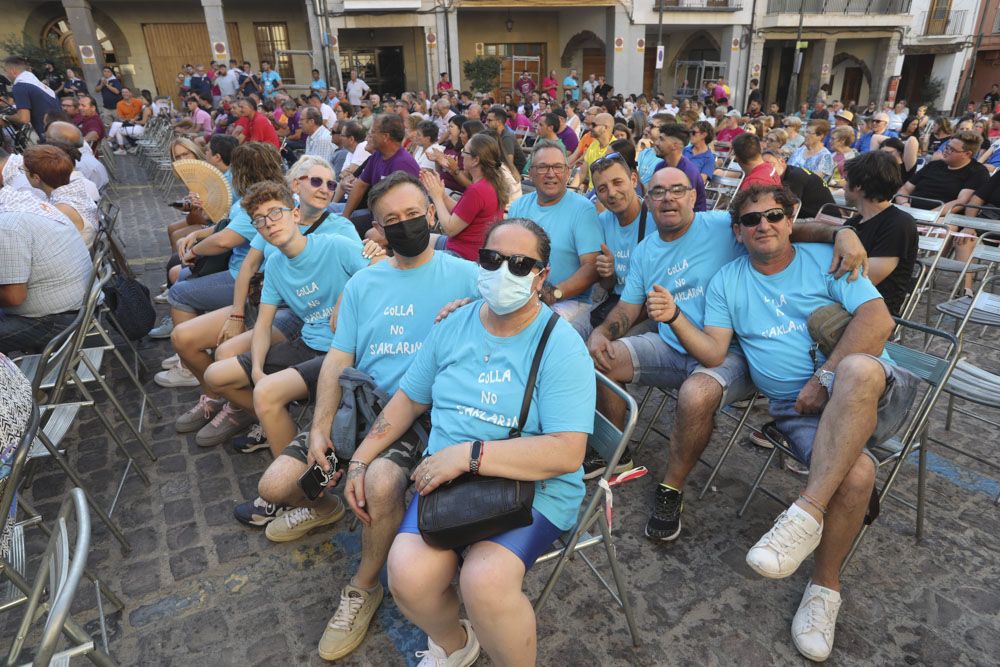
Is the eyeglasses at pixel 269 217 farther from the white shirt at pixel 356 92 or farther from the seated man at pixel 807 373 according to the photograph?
the white shirt at pixel 356 92

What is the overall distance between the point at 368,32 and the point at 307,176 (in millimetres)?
24902

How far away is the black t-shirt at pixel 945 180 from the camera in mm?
6418

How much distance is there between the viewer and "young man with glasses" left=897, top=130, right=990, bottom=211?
637cm

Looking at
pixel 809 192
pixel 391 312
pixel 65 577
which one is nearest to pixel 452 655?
pixel 65 577

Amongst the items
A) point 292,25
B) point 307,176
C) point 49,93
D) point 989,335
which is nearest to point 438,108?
point 49,93

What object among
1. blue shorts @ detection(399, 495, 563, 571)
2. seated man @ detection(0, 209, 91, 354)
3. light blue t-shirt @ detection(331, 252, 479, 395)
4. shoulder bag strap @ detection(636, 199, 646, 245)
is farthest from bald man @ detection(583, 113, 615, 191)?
blue shorts @ detection(399, 495, 563, 571)

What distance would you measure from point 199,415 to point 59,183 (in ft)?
7.48

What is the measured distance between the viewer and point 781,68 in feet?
99.3

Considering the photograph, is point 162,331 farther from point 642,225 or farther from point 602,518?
point 602,518

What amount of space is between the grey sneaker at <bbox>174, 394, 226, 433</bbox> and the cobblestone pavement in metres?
0.46

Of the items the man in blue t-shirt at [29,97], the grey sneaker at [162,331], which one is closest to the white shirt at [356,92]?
the man in blue t-shirt at [29,97]

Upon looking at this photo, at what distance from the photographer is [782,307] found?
2900 millimetres

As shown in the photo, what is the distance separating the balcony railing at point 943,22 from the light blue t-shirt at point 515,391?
36.6m

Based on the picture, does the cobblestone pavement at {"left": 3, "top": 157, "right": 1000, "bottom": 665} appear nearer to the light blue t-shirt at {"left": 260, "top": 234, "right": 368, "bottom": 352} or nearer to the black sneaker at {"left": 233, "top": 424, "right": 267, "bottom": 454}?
the black sneaker at {"left": 233, "top": 424, "right": 267, "bottom": 454}
